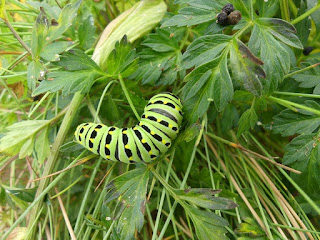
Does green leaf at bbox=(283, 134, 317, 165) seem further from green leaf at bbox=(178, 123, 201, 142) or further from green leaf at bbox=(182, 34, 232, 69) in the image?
green leaf at bbox=(182, 34, 232, 69)

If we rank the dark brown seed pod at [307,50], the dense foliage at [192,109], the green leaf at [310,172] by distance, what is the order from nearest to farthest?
the dense foliage at [192,109] < the green leaf at [310,172] < the dark brown seed pod at [307,50]

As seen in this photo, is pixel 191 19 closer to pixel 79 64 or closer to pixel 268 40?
pixel 268 40

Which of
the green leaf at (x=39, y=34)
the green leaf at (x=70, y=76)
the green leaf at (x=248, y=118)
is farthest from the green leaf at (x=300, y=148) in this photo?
the green leaf at (x=39, y=34)

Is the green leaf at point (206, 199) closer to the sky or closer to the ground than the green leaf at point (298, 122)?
closer to the sky

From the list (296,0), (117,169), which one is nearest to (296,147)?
(296,0)

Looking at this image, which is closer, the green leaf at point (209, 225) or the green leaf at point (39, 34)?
the green leaf at point (209, 225)

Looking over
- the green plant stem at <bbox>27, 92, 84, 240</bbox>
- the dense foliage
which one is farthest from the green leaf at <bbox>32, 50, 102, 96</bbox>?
the green plant stem at <bbox>27, 92, 84, 240</bbox>

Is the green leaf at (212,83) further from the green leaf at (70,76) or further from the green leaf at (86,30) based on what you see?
the green leaf at (86,30)
